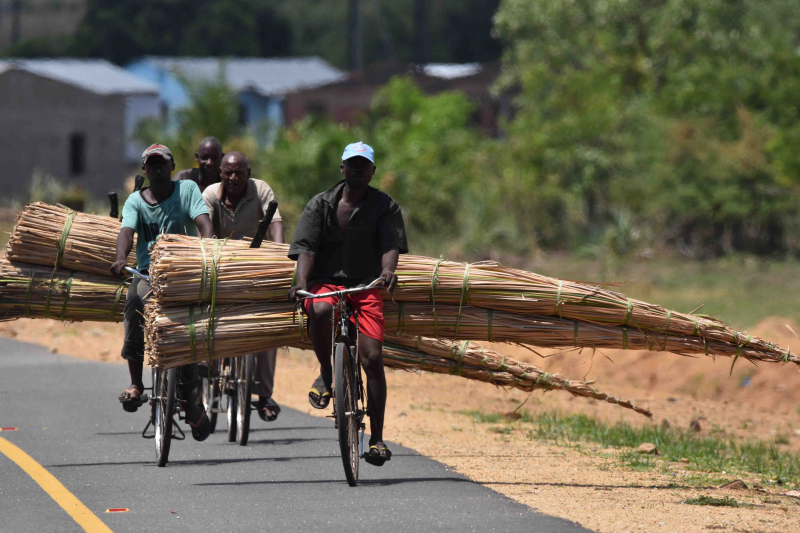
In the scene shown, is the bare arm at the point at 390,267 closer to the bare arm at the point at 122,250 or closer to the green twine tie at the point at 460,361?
the green twine tie at the point at 460,361

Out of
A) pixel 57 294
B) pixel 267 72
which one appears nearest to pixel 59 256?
pixel 57 294

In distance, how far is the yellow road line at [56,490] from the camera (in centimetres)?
599

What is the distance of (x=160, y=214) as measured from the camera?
7605mm

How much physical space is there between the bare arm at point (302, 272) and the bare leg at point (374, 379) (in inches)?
17.4

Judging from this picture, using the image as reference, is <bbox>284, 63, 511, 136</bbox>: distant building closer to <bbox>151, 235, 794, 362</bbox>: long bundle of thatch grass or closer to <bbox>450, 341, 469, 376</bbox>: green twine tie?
<bbox>450, 341, 469, 376</bbox>: green twine tie

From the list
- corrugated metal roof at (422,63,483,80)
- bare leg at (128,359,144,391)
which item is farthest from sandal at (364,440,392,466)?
corrugated metal roof at (422,63,483,80)

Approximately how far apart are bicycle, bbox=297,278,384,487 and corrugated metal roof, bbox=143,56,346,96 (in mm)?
49954

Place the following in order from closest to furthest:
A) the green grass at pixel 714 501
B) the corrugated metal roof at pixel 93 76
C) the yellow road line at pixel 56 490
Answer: the yellow road line at pixel 56 490 < the green grass at pixel 714 501 < the corrugated metal roof at pixel 93 76

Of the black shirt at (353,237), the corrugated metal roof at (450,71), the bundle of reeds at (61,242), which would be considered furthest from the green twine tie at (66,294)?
the corrugated metal roof at (450,71)

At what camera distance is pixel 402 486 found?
6.97m

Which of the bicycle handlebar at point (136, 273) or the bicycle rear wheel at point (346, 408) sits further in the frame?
the bicycle handlebar at point (136, 273)

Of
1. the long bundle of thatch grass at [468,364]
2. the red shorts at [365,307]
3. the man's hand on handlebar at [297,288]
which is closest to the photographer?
the man's hand on handlebar at [297,288]

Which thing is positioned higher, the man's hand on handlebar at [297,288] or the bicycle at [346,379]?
the man's hand on handlebar at [297,288]

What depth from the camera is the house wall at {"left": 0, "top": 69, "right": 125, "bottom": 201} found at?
Result: 1759 inches
